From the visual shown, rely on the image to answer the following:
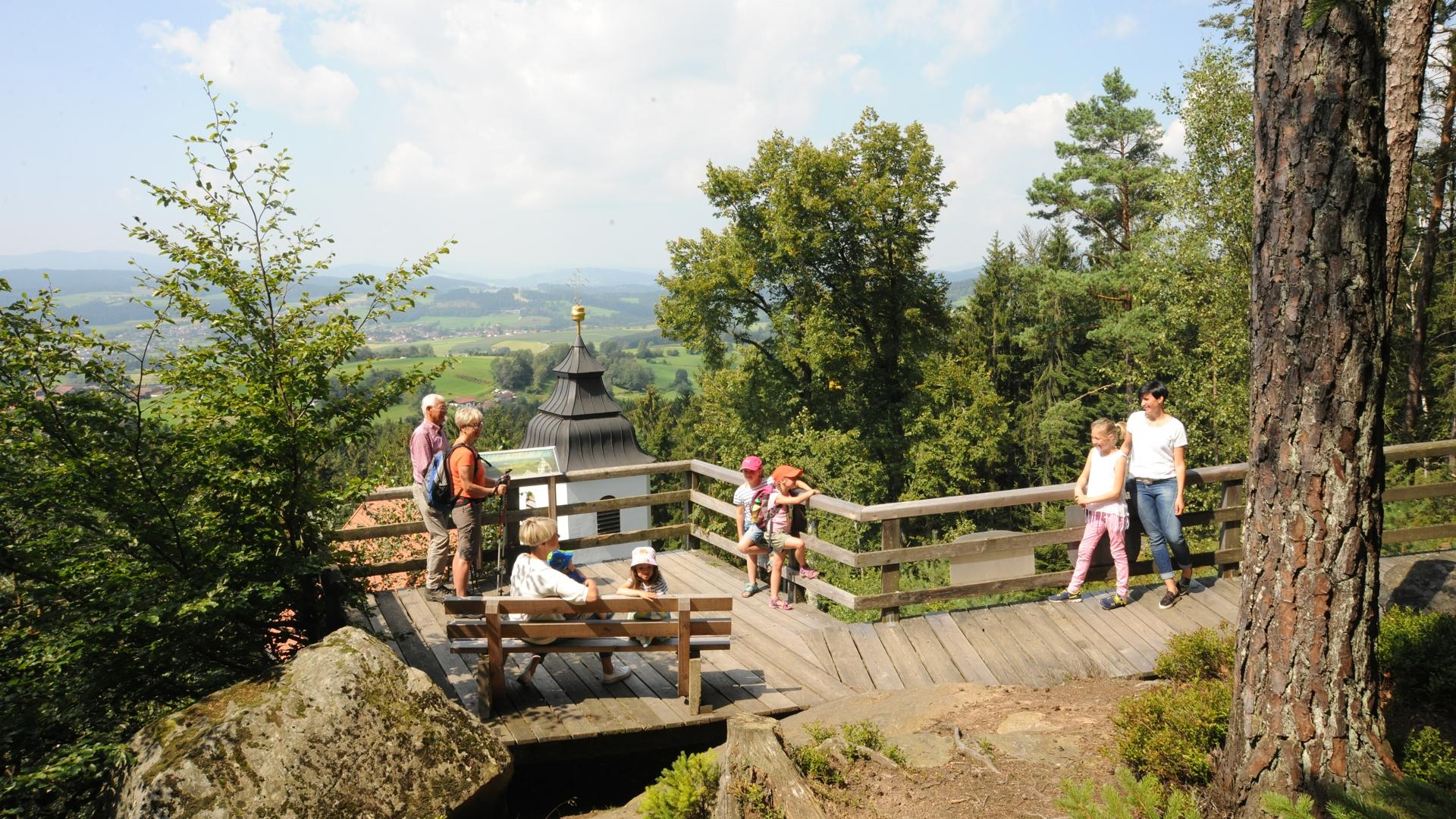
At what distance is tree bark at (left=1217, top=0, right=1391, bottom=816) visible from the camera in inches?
122

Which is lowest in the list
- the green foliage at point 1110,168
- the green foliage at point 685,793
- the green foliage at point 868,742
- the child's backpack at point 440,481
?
the green foliage at point 868,742

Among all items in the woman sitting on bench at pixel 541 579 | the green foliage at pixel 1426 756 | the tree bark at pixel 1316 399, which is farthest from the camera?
the woman sitting on bench at pixel 541 579

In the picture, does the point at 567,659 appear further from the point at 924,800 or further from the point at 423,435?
the point at 924,800

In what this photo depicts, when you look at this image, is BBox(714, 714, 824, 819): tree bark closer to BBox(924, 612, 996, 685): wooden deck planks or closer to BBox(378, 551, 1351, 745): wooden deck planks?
BBox(378, 551, 1351, 745): wooden deck planks

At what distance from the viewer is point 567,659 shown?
612 cm

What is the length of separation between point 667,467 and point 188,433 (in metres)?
4.23

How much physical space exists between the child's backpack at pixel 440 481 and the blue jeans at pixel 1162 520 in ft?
16.9

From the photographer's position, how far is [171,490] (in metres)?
4.64

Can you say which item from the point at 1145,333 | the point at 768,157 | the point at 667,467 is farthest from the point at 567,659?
the point at 1145,333

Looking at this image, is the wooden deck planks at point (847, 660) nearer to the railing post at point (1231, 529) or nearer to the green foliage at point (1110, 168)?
the railing post at point (1231, 529)

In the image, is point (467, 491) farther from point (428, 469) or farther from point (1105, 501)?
point (1105, 501)

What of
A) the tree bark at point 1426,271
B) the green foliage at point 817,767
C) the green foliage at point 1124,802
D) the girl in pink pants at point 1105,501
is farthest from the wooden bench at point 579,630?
the tree bark at point 1426,271

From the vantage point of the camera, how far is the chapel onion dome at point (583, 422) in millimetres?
30328

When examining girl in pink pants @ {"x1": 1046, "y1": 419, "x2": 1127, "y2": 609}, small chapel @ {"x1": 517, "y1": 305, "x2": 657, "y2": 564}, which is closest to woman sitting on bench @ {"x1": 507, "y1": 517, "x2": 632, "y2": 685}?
girl in pink pants @ {"x1": 1046, "y1": 419, "x2": 1127, "y2": 609}
